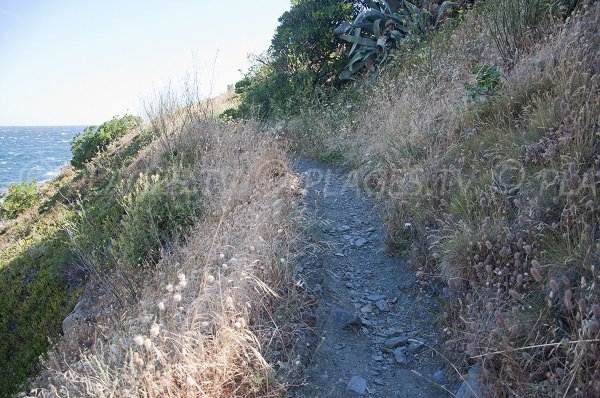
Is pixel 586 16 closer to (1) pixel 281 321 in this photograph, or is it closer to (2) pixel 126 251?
(1) pixel 281 321

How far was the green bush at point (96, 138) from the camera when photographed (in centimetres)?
1501

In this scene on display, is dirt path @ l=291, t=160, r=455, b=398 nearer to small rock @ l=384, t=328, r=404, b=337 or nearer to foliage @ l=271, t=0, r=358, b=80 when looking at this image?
small rock @ l=384, t=328, r=404, b=337

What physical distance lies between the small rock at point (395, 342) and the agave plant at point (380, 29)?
6.84 metres

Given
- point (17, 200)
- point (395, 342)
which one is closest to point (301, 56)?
point (395, 342)

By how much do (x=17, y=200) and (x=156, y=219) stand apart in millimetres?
12707

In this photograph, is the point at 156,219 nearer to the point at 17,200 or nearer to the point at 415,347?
the point at 415,347

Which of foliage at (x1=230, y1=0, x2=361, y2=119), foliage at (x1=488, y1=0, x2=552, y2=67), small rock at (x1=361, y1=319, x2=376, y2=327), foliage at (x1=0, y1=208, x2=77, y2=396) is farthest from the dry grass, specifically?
foliage at (x1=230, y1=0, x2=361, y2=119)

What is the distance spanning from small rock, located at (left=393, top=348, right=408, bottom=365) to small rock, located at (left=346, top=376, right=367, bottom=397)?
0.32 metres

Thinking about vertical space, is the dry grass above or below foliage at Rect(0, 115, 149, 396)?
above

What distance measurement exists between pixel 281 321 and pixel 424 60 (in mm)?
5500

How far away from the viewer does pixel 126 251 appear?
5.37m

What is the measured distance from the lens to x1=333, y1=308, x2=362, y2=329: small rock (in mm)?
3309

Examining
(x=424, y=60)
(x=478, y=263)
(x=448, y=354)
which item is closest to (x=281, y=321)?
(x=448, y=354)

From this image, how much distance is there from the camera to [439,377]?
9.07 feet
